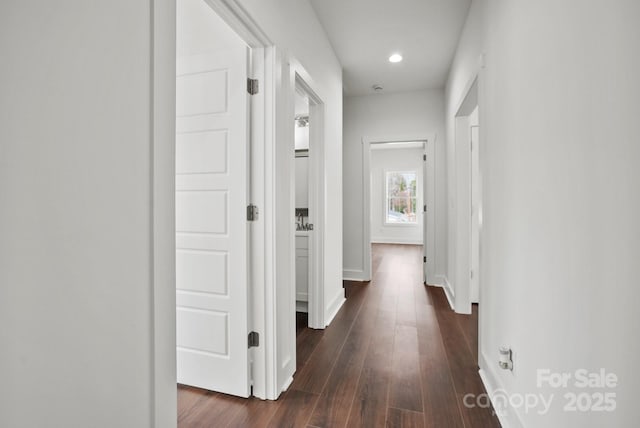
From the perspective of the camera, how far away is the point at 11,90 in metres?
0.69

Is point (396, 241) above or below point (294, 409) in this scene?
above

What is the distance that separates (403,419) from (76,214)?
1.76 meters

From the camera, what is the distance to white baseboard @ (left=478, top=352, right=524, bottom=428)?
5.09ft

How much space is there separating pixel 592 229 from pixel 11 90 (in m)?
1.51

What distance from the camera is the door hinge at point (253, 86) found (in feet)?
6.03

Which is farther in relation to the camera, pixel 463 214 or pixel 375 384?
pixel 463 214

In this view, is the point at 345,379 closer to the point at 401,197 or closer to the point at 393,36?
the point at 393,36

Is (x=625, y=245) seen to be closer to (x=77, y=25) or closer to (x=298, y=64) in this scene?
(x=77, y=25)

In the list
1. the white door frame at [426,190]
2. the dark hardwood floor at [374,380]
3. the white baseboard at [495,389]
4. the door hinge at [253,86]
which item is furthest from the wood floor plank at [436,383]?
the door hinge at [253,86]

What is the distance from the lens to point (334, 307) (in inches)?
135

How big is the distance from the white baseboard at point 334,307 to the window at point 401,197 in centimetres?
605

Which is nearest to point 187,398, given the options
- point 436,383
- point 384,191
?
point 436,383

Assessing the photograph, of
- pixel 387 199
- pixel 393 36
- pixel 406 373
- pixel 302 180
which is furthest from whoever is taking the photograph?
pixel 387 199

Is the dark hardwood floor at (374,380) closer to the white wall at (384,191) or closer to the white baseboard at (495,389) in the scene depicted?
the white baseboard at (495,389)
